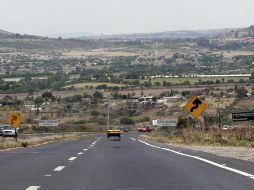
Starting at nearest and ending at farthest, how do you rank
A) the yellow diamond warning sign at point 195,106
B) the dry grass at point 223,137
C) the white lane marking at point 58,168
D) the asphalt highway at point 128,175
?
1. the asphalt highway at point 128,175
2. the white lane marking at point 58,168
3. the dry grass at point 223,137
4. the yellow diamond warning sign at point 195,106

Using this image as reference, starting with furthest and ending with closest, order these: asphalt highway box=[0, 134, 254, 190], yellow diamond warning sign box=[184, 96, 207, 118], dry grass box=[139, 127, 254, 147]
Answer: yellow diamond warning sign box=[184, 96, 207, 118] < dry grass box=[139, 127, 254, 147] < asphalt highway box=[0, 134, 254, 190]

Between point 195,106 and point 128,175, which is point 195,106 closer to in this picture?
point 195,106

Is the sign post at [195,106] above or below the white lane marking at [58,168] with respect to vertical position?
below

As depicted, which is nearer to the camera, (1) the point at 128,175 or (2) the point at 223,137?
(1) the point at 128,175

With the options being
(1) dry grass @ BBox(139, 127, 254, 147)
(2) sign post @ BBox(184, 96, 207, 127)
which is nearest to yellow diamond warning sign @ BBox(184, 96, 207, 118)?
(2) sign post @ BBox(184, 96, 207, 127)

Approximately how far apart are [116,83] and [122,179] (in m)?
157

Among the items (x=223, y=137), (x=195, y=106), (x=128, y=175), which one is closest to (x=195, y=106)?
(x=195, y=106)

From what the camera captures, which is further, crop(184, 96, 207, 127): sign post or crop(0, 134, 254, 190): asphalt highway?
crop(184, 96, 207, 127): sign post

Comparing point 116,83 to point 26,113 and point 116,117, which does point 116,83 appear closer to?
point 116,117

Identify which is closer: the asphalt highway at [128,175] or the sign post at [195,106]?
the asphalt highway at [128,175]

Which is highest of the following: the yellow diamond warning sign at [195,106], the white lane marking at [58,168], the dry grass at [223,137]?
the white lane marking at [58,168]

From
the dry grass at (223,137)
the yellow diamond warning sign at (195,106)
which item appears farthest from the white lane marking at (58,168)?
the yellow diamond warning sign at (195,106)

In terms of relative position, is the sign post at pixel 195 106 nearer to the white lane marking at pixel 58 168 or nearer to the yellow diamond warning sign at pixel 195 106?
the yellow diamond warning sign at pixel 195 106

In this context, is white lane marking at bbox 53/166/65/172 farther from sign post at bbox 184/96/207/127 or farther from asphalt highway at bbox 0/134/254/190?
sign post at bbox 184/96/207/127
